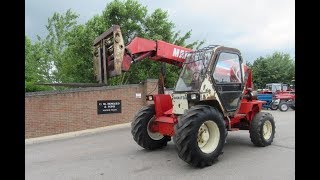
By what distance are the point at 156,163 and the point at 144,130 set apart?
1.18 metres

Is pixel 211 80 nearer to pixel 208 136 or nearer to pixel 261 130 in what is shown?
pixel 208 136

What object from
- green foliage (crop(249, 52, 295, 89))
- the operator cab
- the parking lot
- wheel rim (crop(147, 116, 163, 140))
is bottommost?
the parking lot

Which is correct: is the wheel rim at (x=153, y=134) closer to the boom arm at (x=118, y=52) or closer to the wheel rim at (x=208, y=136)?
the boom arm at (x=118, y=52)

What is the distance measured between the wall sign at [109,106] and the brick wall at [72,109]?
0.14 metres

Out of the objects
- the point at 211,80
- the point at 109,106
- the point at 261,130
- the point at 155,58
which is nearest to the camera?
the point at 211,80

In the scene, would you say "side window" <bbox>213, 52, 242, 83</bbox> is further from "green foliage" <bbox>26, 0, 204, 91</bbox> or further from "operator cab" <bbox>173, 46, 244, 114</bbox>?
"green foliage" <bbox>26, 0, 204, 91</bbox>

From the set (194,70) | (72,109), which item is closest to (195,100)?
(194,70)

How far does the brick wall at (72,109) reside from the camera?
42.0 ft

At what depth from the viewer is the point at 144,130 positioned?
7.80 m

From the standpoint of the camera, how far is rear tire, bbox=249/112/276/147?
25.1ft

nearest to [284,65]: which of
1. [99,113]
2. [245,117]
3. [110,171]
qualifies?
[99,113]

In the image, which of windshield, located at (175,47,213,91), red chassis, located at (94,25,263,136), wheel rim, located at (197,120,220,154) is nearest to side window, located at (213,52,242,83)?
windshield, located at (175,47,213,91)

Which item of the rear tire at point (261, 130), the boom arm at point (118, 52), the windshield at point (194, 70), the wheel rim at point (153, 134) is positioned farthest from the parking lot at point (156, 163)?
the boom arm at point (118, 52)

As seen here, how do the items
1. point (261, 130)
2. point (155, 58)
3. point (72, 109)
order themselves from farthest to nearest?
1. point (72, 109)
2. point (155, 58)
3. point (261, 130)
